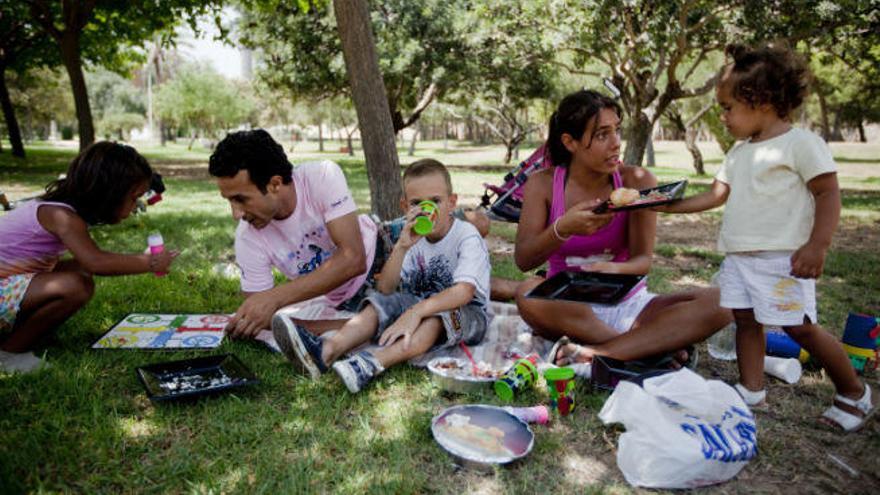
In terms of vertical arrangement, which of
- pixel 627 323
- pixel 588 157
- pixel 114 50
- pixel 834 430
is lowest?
pixel 834 430

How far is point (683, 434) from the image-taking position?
197 cm

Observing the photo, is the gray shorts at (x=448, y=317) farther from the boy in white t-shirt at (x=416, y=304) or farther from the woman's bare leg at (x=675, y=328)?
the woman's bare leg at (x=675, y=328)

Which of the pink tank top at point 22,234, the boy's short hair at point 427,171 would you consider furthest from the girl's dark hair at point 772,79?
the pink tank top at point 22,234

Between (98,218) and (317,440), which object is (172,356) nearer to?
(98,218)

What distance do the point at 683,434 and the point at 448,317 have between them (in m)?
1.31

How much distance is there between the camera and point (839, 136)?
44344 mm

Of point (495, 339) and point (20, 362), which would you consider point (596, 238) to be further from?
point (20, 362)

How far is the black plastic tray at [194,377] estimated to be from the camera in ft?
7.98

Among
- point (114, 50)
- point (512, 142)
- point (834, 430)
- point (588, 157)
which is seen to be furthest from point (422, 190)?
point (512, 142)

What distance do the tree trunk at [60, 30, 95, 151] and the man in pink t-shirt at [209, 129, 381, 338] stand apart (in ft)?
30.6

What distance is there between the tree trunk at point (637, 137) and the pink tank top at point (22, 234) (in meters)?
11.3

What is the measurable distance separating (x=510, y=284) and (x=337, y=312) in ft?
4.47

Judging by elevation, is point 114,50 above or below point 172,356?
above

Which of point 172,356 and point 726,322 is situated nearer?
point 726,322
